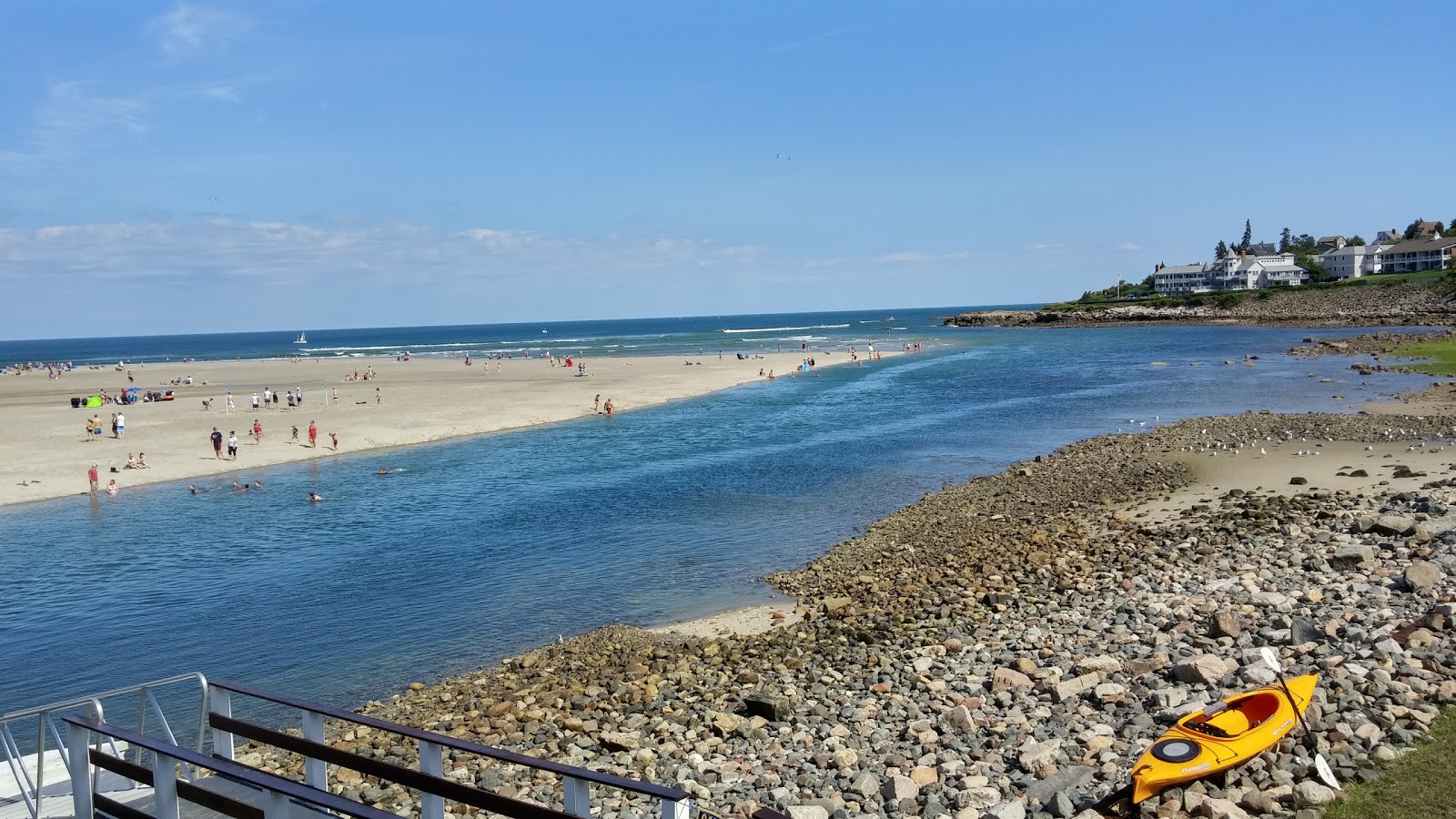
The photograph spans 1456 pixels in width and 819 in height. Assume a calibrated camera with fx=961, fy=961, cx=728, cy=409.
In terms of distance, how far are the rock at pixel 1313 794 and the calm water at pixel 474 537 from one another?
11.7m

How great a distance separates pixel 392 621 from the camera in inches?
769

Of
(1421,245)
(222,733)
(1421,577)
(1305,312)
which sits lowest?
(1421,577)

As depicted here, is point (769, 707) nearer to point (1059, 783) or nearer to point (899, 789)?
point (899, 789)

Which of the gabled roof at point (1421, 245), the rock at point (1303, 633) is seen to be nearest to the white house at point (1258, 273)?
the gabled roof at point (1421, 245)

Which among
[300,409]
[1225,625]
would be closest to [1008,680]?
[1225,625]

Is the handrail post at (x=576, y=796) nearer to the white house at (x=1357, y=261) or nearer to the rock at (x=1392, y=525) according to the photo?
the rock at (x=1392, y=525)

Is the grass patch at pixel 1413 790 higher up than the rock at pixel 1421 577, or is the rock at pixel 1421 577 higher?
the rock at pixel 1421 577

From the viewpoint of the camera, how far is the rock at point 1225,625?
1320cm

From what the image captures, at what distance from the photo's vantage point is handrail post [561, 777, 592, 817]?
5477mm

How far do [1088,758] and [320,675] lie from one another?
1275 cm

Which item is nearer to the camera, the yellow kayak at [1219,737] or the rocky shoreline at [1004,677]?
the yellow kayak at [1219,737]

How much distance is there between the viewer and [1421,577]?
14.3 m

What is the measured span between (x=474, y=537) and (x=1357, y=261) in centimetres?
18294

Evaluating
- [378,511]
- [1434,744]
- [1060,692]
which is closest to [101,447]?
[378,511]
